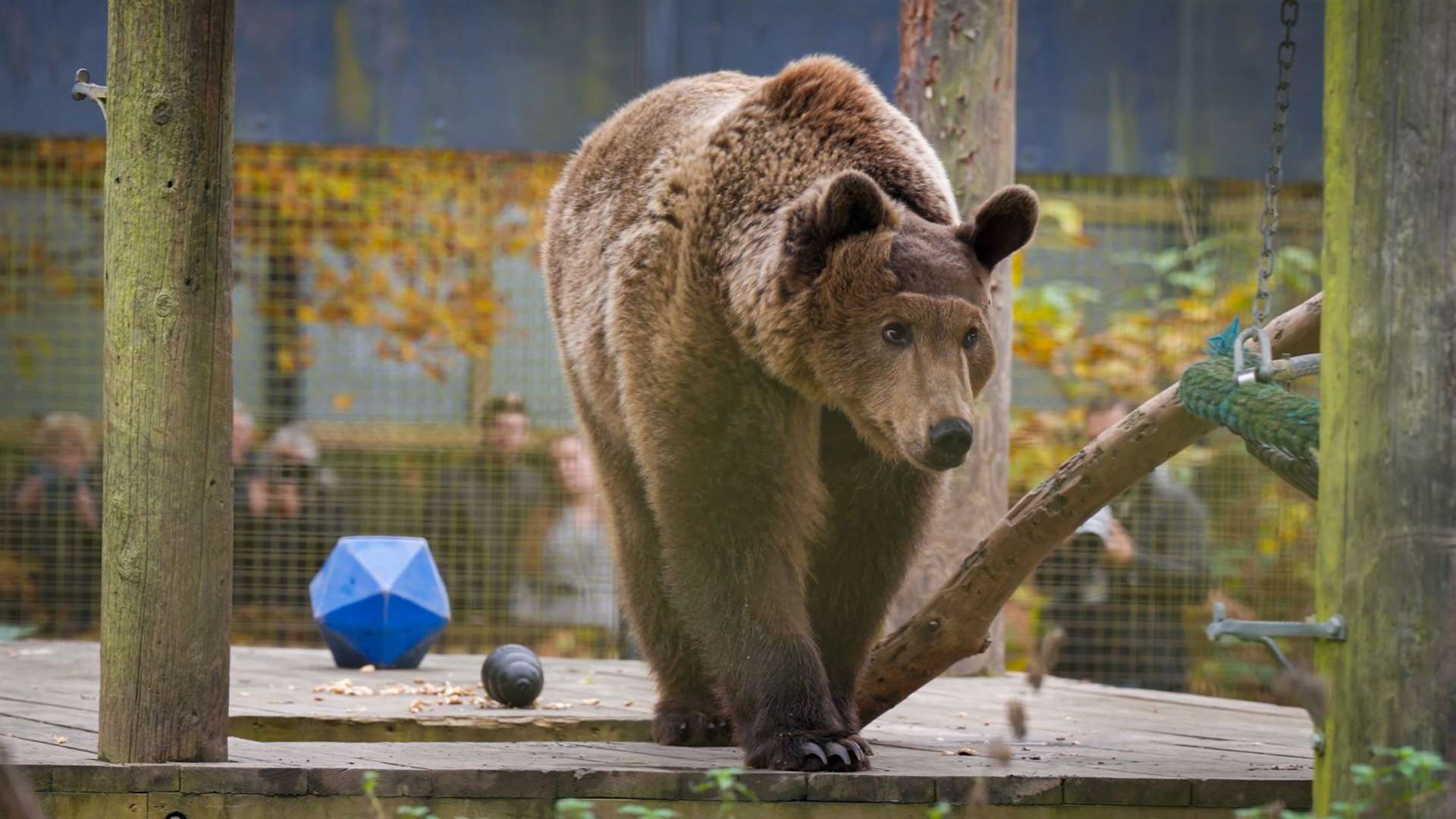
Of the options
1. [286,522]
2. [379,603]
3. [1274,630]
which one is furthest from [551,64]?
[1274,630]

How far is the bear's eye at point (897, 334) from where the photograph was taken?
4078 millimetres

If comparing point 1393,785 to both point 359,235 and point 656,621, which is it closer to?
point 656,621

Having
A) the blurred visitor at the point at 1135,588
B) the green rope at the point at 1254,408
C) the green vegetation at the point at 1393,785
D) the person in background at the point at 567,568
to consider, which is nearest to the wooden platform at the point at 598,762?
the green vegetation at the point at 1393,785

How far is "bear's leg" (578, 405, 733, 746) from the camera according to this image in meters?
4.71

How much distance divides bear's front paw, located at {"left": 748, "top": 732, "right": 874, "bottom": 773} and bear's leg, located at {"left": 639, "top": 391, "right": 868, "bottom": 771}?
3.0 inches

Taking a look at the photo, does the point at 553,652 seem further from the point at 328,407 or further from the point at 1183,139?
the point at 1183,139

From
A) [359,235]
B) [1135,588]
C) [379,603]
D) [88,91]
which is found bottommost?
[1135,588]

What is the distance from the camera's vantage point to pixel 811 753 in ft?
12.7

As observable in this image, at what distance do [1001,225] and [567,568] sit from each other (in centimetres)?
584

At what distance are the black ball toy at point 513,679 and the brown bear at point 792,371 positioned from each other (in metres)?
0.93

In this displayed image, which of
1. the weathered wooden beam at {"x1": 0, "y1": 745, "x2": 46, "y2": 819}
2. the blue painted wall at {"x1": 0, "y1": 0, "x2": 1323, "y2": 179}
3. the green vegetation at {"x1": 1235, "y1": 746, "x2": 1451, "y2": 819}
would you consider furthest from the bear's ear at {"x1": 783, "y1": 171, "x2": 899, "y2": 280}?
the blue painted wall at {"x1": 0, "y1": 0, "x2": 1323, "y2": 179}

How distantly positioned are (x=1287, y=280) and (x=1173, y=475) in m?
1.43

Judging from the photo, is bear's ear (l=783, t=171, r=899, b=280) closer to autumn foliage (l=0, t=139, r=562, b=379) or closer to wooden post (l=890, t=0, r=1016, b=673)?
wooden post (l=890, t=0, r=1016, b=673)

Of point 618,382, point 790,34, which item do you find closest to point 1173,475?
point 790,34
